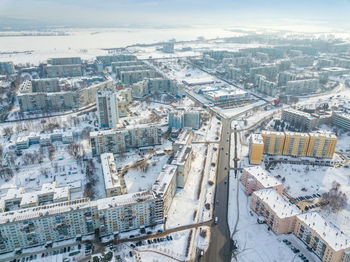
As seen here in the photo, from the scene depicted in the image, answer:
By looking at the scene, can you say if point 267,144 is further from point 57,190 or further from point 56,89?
point 56,89

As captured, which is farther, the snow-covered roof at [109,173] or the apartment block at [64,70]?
the apartment block at [64,70]

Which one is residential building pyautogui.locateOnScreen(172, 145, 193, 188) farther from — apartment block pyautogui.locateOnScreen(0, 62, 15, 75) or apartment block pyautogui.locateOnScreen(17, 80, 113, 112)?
apartment block pyautogui.locateOnScreen(0, 62, 15, 75)

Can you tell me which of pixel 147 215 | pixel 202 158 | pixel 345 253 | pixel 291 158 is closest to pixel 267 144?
pixel 291 158

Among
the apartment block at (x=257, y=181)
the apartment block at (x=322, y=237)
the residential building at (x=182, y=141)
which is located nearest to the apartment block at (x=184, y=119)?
the residential building at (x=182, y=141)

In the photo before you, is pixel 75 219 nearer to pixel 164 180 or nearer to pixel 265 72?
pixel 164 180

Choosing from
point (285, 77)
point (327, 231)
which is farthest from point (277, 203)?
point (285, 77)

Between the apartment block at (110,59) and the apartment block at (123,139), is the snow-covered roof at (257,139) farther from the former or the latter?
the apartment block at (110,59)
